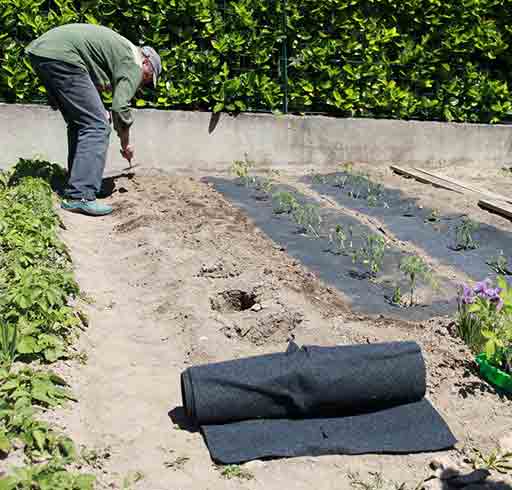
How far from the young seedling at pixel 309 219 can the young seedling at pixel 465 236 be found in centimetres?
107

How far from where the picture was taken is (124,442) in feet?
8.64

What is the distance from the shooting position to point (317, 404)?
2811 millimetres

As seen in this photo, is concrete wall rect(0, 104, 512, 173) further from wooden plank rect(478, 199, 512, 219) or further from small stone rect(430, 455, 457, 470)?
small stone rect(430, 455, 457, 470)

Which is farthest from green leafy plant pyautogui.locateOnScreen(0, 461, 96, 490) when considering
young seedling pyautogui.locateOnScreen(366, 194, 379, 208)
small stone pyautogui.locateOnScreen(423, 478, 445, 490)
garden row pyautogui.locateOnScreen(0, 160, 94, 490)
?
young seedling pyautogui.locateOnScreen(366, 194, 379, 208)

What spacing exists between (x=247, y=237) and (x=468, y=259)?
1607mm

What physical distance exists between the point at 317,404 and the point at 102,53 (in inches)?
161

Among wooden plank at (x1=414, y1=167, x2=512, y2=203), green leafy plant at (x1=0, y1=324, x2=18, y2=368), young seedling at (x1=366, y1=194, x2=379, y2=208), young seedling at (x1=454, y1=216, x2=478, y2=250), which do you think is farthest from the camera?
wooden plank at (x1=414, y1=167, x2=512, y2=203)

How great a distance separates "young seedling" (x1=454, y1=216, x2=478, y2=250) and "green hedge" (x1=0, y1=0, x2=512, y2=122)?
123 inches

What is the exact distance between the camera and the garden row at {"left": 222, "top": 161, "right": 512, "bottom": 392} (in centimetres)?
321

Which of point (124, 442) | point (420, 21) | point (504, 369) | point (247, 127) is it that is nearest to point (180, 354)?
point (124, 442)

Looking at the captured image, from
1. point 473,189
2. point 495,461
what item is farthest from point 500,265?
point 473,189

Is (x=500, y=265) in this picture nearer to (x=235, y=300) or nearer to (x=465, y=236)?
(x=465, y=236)

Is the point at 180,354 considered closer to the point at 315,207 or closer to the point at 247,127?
the point at 315,207

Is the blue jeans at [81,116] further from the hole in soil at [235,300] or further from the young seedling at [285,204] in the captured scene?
the hole in soil at [235,300]
